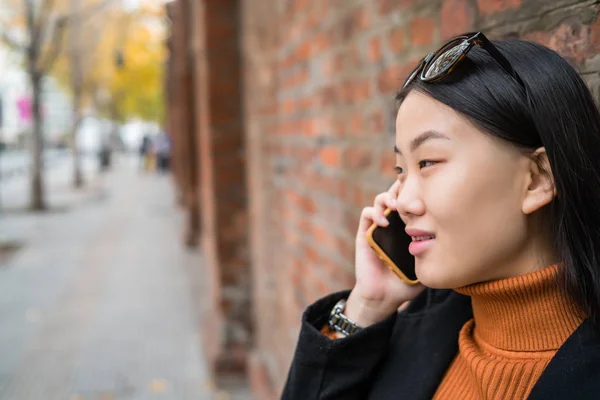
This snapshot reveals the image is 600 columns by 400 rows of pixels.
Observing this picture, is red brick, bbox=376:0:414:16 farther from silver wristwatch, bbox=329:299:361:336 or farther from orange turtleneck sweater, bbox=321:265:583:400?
orange turtleneck sweater, bbox=321:265:583:400

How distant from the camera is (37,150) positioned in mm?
14141

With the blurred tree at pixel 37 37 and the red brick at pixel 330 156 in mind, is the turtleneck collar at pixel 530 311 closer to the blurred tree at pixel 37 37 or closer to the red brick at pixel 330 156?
the red brick at pixel 330 156

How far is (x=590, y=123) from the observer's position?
909 millimetres

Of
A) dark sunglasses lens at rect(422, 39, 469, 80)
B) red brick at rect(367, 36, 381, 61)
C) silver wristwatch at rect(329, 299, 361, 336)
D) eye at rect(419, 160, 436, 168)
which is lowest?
silver wristwatch at rect(329, 299, 361, 336)

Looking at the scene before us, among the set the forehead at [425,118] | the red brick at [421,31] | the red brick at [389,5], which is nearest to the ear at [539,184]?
the forehead at [425,118]

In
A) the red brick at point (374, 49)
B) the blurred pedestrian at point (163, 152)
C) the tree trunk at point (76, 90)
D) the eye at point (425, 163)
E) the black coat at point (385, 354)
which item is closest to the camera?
the eye at point (425, 163)

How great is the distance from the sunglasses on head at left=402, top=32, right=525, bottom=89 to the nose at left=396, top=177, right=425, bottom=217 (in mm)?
174

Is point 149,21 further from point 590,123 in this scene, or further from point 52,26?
point 590,123

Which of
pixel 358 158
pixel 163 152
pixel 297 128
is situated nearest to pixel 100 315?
pixel 297 128

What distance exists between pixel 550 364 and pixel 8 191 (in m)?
22.1

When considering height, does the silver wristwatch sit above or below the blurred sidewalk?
above

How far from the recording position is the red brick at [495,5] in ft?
4.28

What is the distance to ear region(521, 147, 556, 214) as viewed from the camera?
0.92 m

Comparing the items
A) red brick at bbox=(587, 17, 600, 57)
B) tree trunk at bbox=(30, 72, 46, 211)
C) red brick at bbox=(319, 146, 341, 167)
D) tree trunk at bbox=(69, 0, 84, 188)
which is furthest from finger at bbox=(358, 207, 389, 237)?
tree trunk at bbox=(69, 0, 84, 188)
